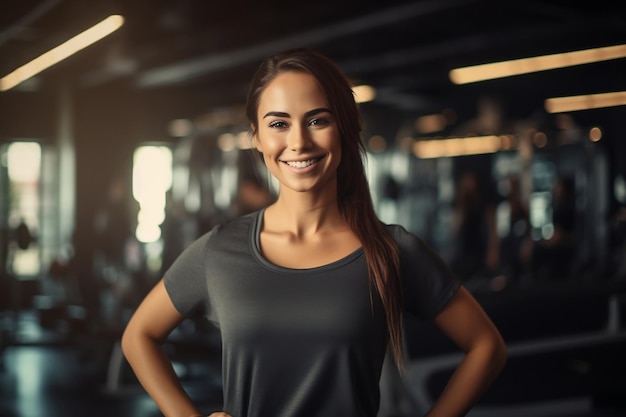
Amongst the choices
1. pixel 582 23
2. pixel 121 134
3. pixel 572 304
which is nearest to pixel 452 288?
pixel 572 304

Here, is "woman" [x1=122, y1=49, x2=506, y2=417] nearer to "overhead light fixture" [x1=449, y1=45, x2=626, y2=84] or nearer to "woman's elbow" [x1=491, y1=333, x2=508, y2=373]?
"woman's elbow" [x1=491, y1=333, x2=508, y2=373]

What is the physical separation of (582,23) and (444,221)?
233 inches

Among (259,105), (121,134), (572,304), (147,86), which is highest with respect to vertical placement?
(147,86)

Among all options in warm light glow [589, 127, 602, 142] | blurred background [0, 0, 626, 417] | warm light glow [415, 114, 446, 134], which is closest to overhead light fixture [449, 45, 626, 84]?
blurred background [0, 0, 626, 417]

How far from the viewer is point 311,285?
114 centimetres

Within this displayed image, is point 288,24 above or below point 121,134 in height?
above

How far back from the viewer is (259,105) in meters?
1.24

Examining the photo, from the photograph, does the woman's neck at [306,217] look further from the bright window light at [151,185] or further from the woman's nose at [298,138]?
the bright window light at [151,185]

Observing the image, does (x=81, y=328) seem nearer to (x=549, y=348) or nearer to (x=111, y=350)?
(x=111, y=350)

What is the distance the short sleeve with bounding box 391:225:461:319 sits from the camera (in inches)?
47.4

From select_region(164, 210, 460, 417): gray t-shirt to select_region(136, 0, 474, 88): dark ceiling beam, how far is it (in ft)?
20.5

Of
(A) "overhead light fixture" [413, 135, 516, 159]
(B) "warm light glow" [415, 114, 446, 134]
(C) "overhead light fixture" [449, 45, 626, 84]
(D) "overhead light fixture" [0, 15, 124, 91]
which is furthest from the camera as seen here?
(B) "warm light glow" [415, 114, 446, 134]

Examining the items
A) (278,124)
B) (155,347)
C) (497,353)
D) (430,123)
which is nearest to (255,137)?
(278,124)

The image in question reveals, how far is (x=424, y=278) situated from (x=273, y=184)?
5.94 meters
